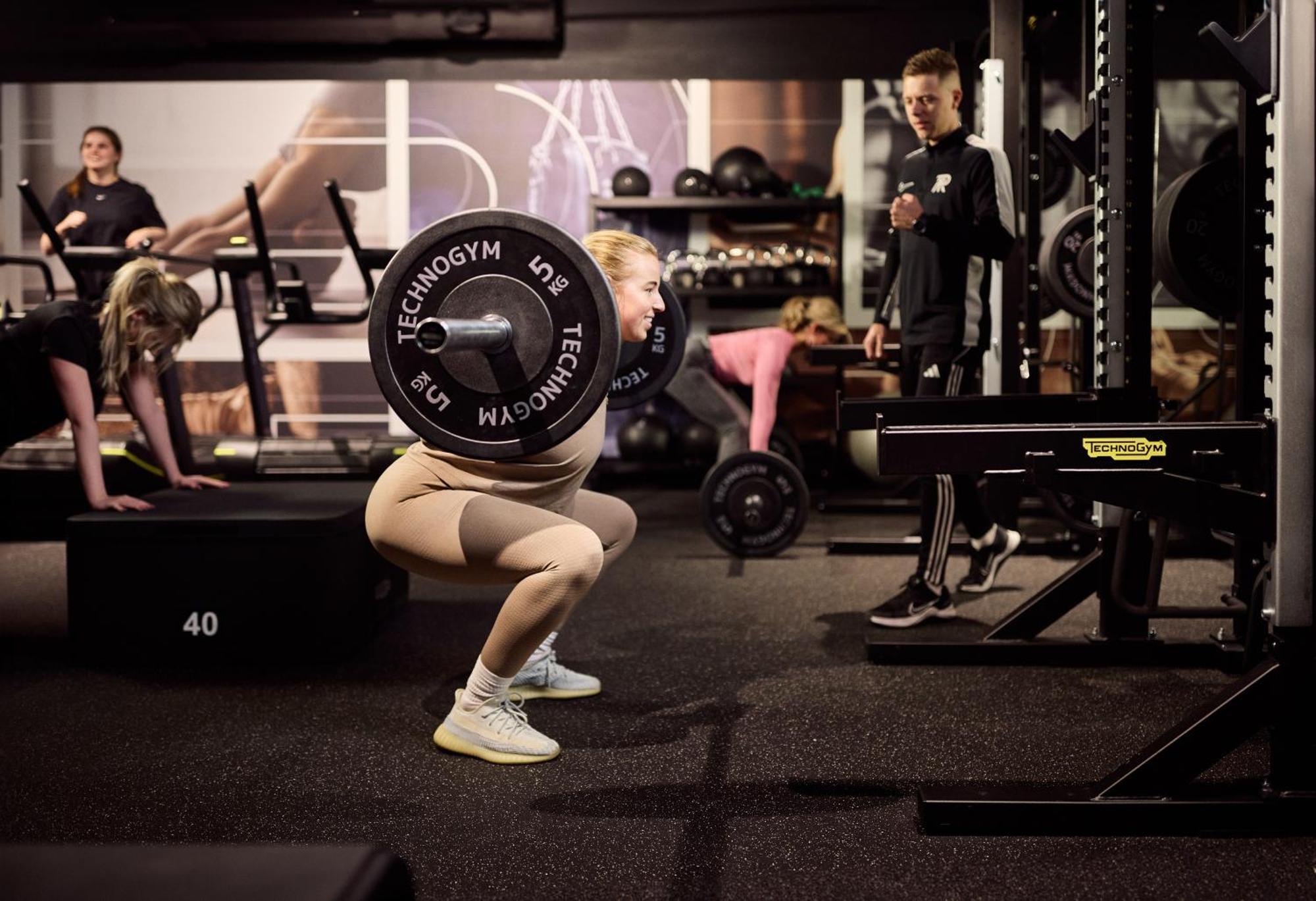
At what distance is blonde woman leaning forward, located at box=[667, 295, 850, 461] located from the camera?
4.54 metres

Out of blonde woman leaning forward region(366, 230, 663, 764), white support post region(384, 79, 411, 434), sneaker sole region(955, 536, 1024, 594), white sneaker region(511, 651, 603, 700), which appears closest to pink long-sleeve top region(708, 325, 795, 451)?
sneaker sole region(955, 536, 1024, 594)

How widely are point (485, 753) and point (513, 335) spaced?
878 millimetres

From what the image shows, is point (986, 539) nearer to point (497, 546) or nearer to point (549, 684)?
point (549, 684)

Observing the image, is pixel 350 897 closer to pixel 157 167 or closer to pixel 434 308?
pixel 434 308

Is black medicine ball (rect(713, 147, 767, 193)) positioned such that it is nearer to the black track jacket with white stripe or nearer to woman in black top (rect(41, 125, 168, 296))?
woman in black top (rect(41, 125, 168, 296))

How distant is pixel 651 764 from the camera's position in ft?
7.38

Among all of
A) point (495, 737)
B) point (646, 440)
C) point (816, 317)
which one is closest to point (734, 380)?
point (816, 317)

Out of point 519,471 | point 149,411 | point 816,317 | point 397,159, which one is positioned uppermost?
point 397,159

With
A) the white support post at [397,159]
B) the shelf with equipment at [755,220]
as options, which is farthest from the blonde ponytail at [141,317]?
the white support post at [397,159]

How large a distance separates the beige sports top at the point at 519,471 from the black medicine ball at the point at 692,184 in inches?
181

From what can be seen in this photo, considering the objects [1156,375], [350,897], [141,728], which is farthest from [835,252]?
[350,897]

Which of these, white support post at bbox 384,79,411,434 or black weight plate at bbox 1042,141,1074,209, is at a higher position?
white support post at bbox 384,79,411,434

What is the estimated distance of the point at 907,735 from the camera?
2.40 meters

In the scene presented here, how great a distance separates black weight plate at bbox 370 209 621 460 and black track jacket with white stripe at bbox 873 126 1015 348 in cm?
165
